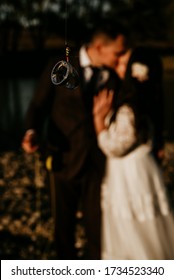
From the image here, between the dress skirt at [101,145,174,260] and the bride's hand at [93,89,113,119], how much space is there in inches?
14.7

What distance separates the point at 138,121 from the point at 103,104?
42cm

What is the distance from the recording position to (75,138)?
4.05 meters

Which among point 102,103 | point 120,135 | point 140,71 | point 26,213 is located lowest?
point 26,213

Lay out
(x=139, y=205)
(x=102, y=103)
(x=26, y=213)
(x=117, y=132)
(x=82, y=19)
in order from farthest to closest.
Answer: (x=82, y=19), (x=26, y=213), (x=102, y=103), (x=139, y=205), (x=117, y=132)

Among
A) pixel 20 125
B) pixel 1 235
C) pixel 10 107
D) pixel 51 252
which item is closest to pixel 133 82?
pixel 51 252

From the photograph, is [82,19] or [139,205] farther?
[82,19]

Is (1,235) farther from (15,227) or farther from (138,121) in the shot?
(138,121)

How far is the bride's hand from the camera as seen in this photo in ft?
12.6

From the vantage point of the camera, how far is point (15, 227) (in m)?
5.84

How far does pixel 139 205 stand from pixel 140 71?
3.33 feet

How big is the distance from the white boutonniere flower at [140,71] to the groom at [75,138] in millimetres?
208

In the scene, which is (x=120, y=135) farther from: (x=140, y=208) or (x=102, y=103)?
(x=140, y=208)

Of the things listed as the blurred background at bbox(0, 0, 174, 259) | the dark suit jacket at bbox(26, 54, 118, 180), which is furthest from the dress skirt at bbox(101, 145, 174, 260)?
the blurred background at bbox(0, 0, 174, 259)

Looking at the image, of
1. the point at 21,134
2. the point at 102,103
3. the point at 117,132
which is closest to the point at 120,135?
the point at 117,132
